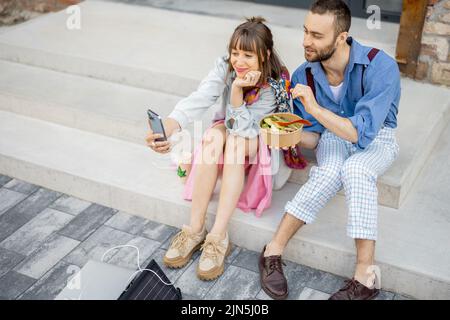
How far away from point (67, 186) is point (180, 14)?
204cm

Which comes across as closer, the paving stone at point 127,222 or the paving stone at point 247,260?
the paving stone at point 247,260

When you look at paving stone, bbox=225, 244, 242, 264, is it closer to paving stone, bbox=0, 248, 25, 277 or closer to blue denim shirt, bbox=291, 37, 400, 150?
blue denim shirt, bbox=291, 37, 400, 150

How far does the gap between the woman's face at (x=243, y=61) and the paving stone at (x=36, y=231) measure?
1.26 m

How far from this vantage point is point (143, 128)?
364cm

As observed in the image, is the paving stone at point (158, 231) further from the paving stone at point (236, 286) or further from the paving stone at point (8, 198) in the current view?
the paving stone at point (8, 198)

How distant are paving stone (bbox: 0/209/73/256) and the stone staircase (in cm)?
21

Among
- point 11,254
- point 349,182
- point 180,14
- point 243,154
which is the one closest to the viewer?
point 349,182

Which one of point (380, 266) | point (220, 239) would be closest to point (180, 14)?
point (220, 239)

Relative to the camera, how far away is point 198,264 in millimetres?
2910

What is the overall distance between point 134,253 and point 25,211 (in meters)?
0.75

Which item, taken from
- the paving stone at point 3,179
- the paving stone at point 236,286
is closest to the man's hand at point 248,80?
the paving stone at point 236,286

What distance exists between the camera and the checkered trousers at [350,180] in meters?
2.60

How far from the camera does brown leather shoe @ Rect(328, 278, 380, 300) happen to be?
264 cm

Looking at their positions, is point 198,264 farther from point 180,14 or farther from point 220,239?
point 180,14
